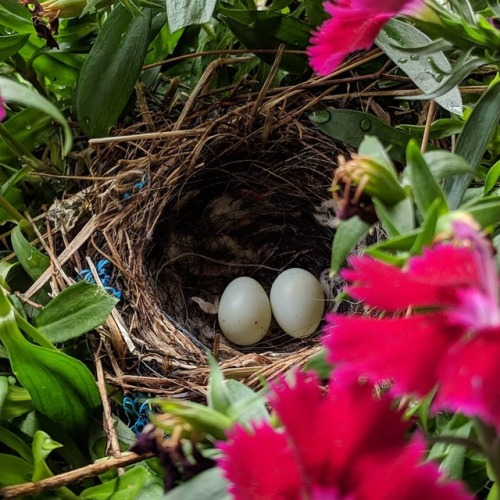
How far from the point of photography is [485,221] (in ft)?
1.19

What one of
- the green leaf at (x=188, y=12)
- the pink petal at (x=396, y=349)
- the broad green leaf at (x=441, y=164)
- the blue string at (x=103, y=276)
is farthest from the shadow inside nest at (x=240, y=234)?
the pink petal at (x=396, y=349)

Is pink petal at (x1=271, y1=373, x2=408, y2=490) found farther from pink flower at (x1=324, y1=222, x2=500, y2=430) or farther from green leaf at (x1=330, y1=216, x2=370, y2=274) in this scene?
green leaf at (x1=330, y1=216, x2=370, y2=274)

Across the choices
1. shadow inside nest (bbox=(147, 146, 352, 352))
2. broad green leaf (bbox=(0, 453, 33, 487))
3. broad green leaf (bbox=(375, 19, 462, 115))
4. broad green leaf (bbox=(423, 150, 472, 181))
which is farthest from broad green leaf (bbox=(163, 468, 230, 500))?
shadow inside nest (bbox=(147, 146, 352, 352))

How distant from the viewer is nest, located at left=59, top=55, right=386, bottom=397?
848mm

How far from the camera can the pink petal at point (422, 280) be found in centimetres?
23

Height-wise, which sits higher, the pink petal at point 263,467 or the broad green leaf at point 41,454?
the pink petal at point 263,467

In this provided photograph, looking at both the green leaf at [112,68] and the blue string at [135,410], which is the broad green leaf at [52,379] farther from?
the green leaf at [112,68]

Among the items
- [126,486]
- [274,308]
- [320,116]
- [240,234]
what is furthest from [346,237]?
[240,234]

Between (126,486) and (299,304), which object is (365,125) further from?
(126,486)

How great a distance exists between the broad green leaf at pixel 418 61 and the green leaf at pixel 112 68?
1.02 ft

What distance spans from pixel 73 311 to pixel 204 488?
46cm

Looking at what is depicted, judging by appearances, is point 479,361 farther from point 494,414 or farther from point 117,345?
point 117,345

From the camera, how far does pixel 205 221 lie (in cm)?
118

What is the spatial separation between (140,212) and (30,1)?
0.33 m
